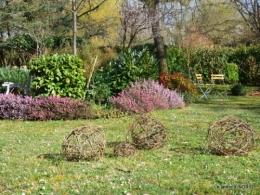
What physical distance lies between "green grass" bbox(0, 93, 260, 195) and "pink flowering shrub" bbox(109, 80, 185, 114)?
2.99 meters

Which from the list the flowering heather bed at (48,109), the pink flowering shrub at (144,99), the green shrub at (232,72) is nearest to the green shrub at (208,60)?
the green shrub at (232,72)

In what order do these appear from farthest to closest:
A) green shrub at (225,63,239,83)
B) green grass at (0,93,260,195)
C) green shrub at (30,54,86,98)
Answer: green shrub at (225,63,239,83) < green shrub at (30,54,86,98) < green grass at (0,93,260,195)

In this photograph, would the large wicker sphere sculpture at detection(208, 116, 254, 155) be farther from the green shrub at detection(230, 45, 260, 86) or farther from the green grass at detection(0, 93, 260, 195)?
the green shrub at detection(230, 45, 260, 86)

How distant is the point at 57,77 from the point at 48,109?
134 cm

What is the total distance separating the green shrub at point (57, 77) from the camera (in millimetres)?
12297

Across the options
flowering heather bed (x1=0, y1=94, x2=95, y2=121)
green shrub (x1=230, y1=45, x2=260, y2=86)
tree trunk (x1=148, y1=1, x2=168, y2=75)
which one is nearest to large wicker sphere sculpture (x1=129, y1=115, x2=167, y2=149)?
flowering heather bed (x1=0, y1=94, x2=95, y2=121)

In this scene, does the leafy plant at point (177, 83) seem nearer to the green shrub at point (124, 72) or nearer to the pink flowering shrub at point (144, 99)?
the green shrub at point (124, 72)

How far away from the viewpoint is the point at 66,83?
40.9ft

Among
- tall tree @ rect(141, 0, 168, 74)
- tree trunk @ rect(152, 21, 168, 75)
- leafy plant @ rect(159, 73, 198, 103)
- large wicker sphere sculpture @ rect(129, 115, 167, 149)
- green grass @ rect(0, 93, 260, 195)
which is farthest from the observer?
tree trunk @ rect(152, 21, 168, 75)

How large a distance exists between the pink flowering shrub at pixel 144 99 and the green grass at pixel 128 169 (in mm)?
2986

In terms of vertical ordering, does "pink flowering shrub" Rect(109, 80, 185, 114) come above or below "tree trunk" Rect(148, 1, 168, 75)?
below

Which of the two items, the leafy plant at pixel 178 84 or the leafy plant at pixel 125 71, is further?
the leafy plant at pixel 178 84

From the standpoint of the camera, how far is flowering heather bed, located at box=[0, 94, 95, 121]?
11.3 meters

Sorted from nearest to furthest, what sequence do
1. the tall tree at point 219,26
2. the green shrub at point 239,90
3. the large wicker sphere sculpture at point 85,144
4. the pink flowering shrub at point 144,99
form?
the large wicker sphere sculpture at point 85,144
the pink flowering shrub at point 144,99
the green shrub at point 239,90
the tall tree at point 219,26
